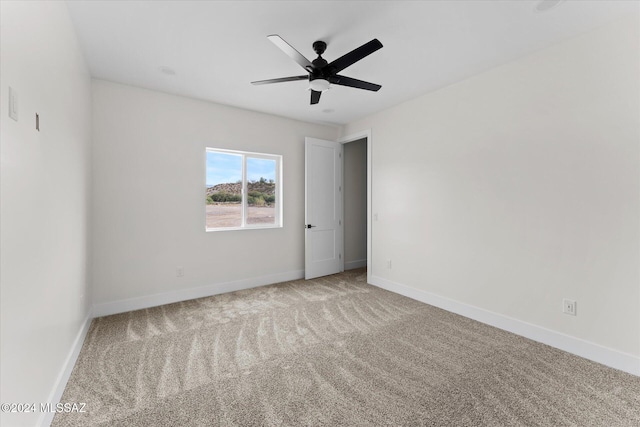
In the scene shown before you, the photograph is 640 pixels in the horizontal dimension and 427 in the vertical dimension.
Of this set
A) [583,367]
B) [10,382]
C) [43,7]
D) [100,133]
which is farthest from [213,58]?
[583,367]

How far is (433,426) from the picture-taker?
1.62m

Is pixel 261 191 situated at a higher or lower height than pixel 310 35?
lower

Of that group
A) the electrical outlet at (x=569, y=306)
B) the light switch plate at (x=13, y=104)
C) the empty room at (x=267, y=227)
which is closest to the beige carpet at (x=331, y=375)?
the empty room at (x=267, y=227)

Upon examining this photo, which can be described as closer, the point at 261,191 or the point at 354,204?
the point at 261,191

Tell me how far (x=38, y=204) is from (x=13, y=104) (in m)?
0.57

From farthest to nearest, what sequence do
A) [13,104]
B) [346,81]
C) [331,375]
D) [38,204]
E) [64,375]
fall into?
[346,81] < [331,375] < [64,375] < [38,204] < [13,104]

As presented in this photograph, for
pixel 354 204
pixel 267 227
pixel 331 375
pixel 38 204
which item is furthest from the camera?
pixel 354 204

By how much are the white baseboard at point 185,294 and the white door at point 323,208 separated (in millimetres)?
428

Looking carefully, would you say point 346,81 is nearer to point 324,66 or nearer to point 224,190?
point 324,66

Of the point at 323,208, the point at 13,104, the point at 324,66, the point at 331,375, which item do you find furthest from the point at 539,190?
the point at 13,104

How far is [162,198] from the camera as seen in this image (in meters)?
3.60

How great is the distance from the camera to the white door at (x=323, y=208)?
15.5 ft

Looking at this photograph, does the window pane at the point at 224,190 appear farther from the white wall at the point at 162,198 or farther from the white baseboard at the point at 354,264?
the white baseboard at the point at 354,264

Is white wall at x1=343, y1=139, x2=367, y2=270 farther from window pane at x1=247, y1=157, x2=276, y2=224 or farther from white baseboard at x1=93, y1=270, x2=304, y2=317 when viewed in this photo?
window pane at x1=247, y1=157, x2=276, y2=224
